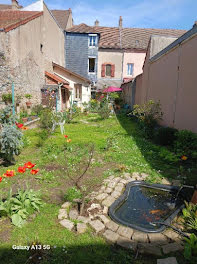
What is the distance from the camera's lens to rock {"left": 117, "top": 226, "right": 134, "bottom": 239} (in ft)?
9.15

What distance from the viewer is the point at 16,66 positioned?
1179 cm

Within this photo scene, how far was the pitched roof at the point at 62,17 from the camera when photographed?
74.5ft

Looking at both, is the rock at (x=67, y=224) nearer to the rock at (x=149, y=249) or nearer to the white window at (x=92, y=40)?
the rock at (x=149, y=249)

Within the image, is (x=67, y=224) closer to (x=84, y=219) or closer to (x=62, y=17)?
Answer: (x=84, y=219)

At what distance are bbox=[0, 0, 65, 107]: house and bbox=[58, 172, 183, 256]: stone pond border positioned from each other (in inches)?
304

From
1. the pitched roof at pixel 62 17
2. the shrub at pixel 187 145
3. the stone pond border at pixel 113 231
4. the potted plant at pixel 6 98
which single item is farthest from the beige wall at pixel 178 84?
the pitched roof at pixel 62 17

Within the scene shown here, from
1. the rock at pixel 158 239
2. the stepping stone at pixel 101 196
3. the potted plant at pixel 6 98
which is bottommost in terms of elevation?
the rock at pixel 158 239

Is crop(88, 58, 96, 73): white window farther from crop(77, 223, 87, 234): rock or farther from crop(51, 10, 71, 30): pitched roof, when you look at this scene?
crop(77, 223, 87, 234): rock

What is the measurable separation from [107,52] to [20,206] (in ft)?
81.6

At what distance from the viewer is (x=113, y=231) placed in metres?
2.88

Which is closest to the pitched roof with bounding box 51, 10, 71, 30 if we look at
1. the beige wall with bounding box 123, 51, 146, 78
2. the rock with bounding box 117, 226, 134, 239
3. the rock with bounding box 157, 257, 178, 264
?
the beige wall with bounding box 123, 51, 146, 78

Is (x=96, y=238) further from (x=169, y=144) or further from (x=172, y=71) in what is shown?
(x=172, y=71)

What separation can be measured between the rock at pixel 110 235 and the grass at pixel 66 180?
3.3 inches

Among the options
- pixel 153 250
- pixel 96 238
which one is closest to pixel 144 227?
pixel 153 250
